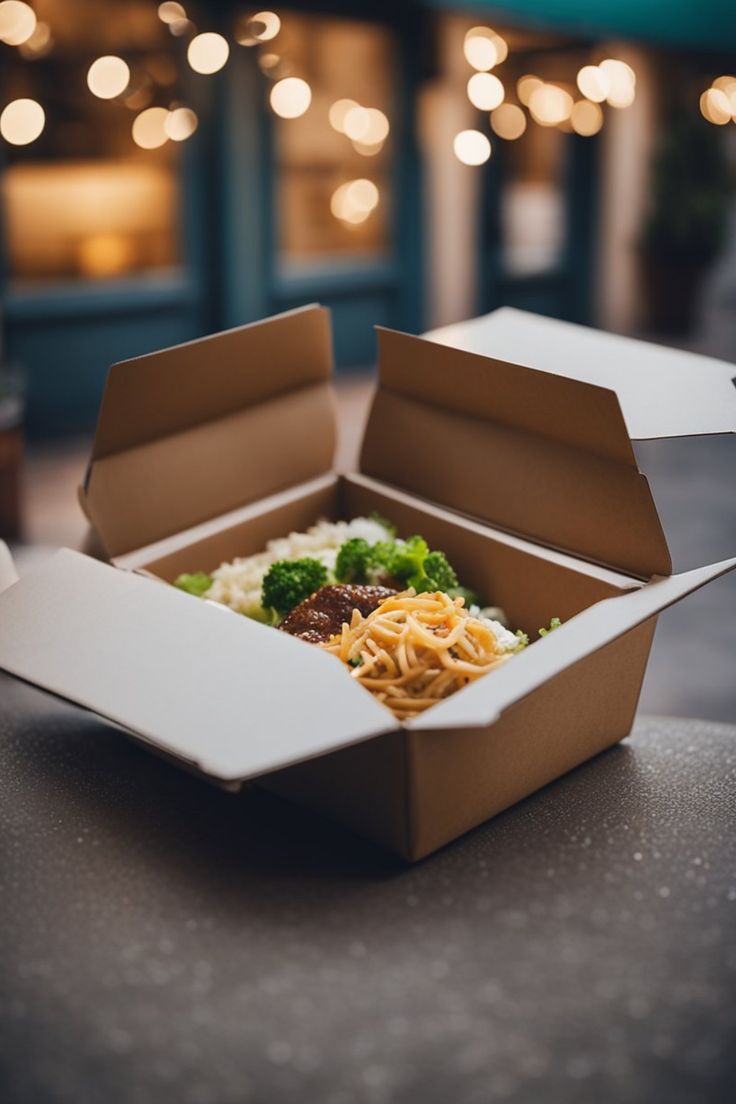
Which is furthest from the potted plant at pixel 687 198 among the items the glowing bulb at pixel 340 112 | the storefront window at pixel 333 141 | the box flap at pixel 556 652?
the box flap at pixel 556 652

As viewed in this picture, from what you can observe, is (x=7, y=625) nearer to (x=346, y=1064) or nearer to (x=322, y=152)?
(x=346, y=1064)

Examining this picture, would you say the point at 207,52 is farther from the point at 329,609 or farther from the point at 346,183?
the point at 329,609

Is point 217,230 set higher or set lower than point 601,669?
lower

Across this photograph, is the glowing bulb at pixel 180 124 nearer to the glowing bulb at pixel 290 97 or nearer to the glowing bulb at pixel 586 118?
the glowing bulb at pixel 290 97

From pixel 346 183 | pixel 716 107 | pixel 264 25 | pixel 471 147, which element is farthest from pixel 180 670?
pixel 716 107

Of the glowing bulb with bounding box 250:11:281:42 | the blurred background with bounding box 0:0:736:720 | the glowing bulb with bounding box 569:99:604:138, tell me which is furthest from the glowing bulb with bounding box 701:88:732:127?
the glowing bulb with bounding box 250:11:281:42

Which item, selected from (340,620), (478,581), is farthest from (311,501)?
(340,620)
